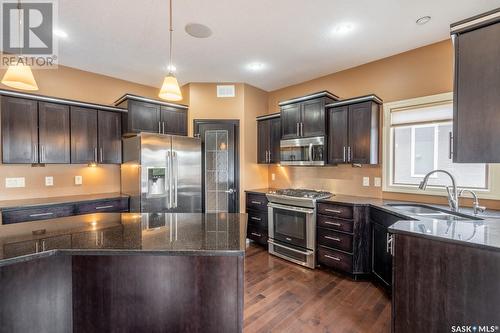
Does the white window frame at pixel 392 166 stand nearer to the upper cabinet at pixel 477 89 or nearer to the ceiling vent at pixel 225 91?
the upper cabinet at pixel 477 89

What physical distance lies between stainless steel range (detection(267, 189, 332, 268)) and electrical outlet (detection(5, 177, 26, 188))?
3453 millimetres

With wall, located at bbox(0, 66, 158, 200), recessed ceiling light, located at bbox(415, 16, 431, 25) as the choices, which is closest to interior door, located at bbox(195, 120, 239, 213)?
wall, located at bbox(0, 66, 158, 200)

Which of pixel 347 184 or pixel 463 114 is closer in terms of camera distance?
pixel 463 114

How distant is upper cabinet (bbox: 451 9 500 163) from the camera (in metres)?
1.63

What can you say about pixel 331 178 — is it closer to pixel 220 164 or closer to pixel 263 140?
pixel 263 140

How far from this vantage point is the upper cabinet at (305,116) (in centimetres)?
341

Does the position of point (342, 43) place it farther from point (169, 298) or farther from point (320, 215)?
point (169, 298)

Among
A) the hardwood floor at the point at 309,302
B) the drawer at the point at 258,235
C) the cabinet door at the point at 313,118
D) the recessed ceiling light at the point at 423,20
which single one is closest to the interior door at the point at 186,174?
the drawer at the point at 258,235

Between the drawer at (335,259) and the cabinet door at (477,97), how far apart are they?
5.47 ft

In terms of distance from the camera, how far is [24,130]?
2877mm


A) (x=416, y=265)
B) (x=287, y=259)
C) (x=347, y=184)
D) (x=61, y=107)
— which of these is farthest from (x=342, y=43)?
(x=61, y=107)

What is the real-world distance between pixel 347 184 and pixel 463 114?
1.96 metres

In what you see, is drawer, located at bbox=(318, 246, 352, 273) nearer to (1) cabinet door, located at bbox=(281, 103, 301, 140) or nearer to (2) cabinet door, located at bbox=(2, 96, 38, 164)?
(1) cabinet door, located at bbox=(281, 103, 301, 140)

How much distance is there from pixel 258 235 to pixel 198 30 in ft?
10.4
